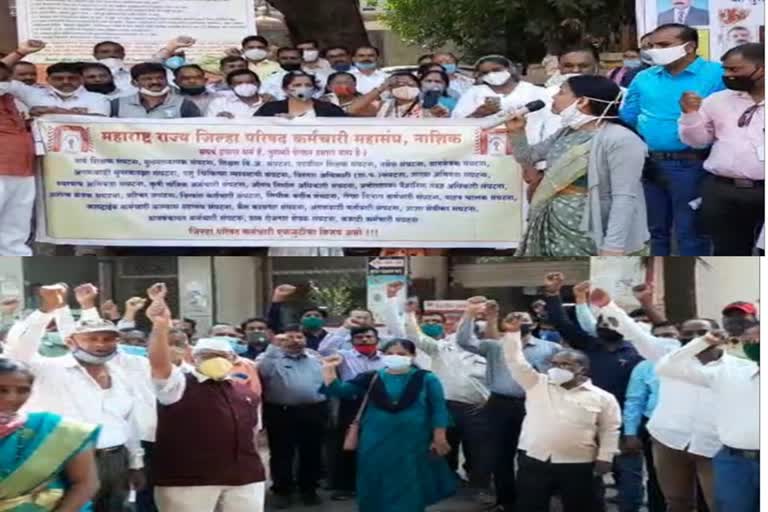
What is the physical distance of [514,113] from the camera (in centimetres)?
375

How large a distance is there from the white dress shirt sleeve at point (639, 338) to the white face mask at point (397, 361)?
639 mm

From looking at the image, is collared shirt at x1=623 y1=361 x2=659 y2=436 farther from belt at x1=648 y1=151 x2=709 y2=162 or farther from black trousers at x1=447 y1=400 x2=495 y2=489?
belt at x1=648 y1=151 x2=709 y2=162

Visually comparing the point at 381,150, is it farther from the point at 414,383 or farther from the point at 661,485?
the point at 661,485

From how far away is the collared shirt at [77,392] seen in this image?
364 cm

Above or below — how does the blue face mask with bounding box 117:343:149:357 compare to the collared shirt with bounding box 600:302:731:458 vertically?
above

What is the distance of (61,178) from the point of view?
12.2 feet

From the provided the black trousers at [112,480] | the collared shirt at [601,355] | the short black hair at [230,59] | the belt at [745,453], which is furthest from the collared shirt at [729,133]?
the black trousers at [112,480]

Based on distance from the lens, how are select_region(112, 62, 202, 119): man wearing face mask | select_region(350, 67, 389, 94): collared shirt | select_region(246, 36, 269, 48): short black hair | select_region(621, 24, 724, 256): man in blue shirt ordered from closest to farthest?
select_region(621, 24, 724, 256): man in blue shirt, select_region(112, 62, 202, 119): man wearing face mask, select_region(350, 67, 389, 94): collared shirt, select_region(246, 36, 269, 48): short black hair

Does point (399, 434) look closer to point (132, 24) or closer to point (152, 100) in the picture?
point (152, 100)

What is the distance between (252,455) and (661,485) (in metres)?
1.34

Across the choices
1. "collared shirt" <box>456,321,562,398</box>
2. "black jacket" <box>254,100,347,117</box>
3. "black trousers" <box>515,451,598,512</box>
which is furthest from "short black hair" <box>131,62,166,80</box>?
"black trousers" <box>515,451,598,512</box>

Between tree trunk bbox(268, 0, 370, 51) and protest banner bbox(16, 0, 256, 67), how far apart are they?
137 mm

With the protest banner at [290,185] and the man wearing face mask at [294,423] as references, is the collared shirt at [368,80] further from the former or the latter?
the man wearing face mask at [294,423]

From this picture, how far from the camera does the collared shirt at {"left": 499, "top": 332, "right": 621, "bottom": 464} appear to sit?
3760mm
